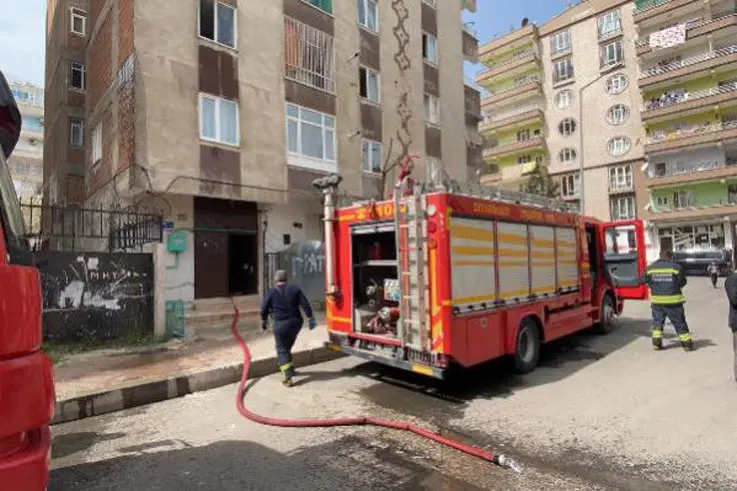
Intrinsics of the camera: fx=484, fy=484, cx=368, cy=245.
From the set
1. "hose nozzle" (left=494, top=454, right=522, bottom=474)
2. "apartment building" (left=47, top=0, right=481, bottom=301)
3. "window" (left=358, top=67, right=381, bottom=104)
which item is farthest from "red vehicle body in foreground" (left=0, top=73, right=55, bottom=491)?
"window" (left=358, top=67, right=381, bottom=104)

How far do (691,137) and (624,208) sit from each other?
818cm

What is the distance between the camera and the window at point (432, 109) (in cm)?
2203

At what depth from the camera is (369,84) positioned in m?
19.3

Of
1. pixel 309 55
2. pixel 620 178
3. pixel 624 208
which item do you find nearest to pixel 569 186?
pixel 620 178

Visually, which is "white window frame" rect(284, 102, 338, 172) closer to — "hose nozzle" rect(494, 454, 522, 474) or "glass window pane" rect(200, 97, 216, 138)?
"glass window pane" rect(200, 97, 216, 138)

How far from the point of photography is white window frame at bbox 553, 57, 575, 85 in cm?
4675

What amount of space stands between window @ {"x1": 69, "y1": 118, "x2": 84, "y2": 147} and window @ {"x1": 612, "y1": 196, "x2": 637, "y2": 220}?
135ft

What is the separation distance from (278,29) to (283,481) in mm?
15114

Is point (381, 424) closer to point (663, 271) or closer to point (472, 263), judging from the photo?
point (472, 263)

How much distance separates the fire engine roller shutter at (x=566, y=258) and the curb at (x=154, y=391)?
15.9 feet

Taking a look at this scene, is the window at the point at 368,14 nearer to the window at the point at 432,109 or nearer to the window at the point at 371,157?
the window at the point at 432,109

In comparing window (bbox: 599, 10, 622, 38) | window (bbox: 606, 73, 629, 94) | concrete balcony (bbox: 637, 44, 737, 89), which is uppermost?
window (bbox: 599, 10, 622, 38)

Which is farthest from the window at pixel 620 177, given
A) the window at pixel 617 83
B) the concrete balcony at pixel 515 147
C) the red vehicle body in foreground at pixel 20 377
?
the red vehicle body in foreground at pixel 20 377

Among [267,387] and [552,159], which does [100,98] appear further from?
[552,159]
